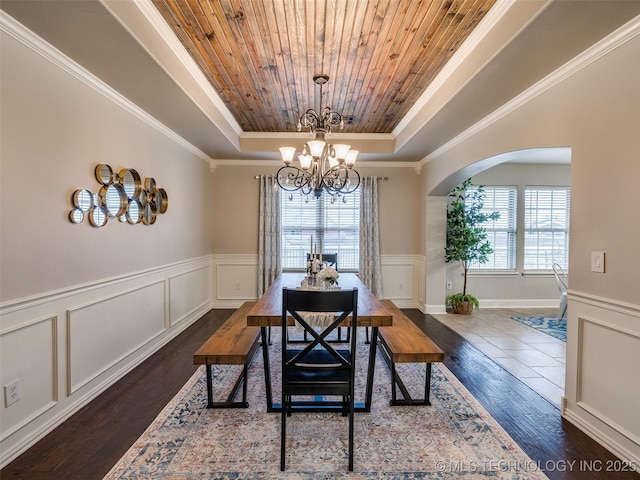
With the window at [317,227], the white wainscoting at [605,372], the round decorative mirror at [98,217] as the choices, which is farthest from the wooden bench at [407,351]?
the window at [317,227]

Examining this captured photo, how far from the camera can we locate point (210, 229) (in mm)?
5426

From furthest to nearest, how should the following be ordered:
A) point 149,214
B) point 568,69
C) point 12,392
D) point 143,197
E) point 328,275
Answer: point 149,214
point 143,197
point 328,275
point 568,69
point 12,392

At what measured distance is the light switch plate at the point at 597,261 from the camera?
6.68 feet

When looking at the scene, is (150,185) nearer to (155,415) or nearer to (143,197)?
(143,197)

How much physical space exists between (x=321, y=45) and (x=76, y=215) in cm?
220

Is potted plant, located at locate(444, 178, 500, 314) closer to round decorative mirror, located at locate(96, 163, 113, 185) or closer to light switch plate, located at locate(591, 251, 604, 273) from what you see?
light switch plate, located at locate(591, 251, 604, 273)

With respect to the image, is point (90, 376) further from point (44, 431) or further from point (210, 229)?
point (210, 229)

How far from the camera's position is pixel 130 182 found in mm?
3047

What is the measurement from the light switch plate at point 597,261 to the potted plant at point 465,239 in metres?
2.97

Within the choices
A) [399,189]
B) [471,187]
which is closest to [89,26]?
[399,189]

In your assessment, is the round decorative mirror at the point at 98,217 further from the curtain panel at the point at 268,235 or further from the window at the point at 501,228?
the window at the point at 501,228

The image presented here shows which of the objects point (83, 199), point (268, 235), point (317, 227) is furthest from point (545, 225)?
point (83, 199)

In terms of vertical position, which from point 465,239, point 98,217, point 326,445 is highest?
point 98,217

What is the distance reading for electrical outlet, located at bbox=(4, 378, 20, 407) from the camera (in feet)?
6.02
